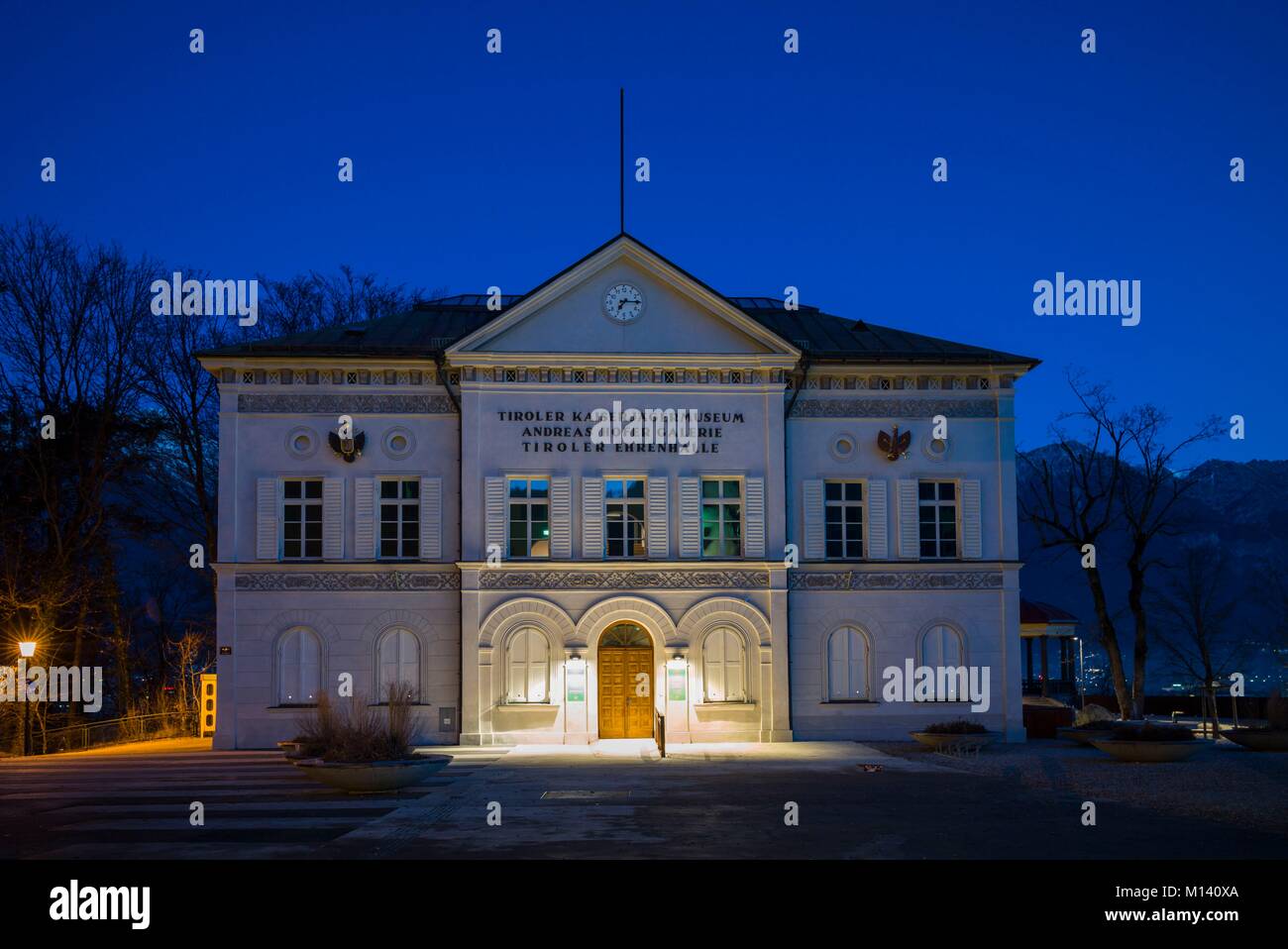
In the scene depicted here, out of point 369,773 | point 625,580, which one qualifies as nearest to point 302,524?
point 625,580

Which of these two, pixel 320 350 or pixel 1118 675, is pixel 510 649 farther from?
pixel 1118 675

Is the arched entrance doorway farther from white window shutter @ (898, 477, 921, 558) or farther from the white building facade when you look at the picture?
white window shutter @ (898, 477, 921, 558)

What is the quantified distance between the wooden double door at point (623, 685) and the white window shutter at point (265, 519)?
26.9 ft

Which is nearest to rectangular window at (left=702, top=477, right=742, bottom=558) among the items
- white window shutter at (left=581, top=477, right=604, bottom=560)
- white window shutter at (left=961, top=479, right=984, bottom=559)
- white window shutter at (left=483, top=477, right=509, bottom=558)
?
→ white window shutter at (left=581, top=477, right=604, bottom=560)

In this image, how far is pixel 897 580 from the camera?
31.8m

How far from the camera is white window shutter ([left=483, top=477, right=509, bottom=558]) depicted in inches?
1204

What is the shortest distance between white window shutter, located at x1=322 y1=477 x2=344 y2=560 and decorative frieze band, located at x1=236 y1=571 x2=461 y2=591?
0.53 m

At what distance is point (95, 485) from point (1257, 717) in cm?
3554

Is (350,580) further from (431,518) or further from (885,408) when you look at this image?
(885,408)

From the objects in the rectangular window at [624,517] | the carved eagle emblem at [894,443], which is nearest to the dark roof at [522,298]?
the carved eagle emblem at [894,443]

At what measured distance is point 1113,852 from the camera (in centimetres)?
1441

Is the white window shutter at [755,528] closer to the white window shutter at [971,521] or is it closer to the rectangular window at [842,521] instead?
the rectangular window at [842,521]

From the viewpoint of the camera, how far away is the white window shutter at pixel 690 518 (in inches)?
1222

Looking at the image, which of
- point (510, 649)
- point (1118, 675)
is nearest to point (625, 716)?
point (510, 649)
